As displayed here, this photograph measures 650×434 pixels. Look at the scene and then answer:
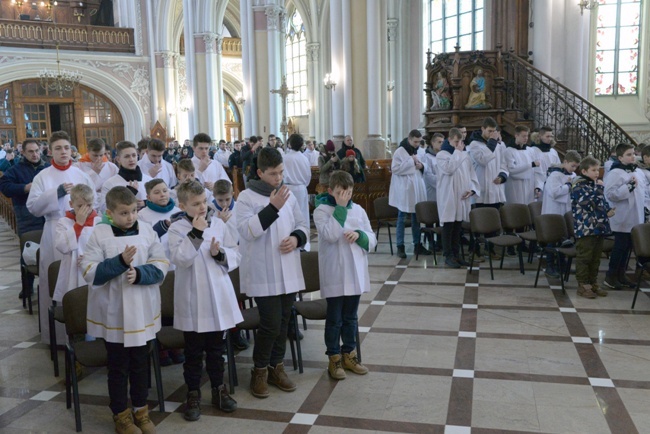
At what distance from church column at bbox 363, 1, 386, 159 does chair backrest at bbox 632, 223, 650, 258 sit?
809 cm

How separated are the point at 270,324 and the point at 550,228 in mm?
4199

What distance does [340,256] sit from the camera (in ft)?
14.0

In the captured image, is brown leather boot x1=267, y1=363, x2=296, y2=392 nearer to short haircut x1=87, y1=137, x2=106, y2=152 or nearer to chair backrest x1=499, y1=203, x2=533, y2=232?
short haircut x1=87, y1=137, x2=106, y2=152

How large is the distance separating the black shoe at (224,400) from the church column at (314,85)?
2465 centimetres

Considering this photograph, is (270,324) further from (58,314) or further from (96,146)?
(96,146)

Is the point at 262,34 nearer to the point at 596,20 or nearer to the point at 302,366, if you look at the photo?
the point at 596,20

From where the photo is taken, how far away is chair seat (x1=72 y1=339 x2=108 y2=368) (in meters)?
3.69

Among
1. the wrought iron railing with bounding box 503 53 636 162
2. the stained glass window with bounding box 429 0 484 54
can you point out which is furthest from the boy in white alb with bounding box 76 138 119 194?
the stained glass window with bounding box 429 0 484 54

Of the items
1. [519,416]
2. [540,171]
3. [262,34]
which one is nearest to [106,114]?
[262,34]

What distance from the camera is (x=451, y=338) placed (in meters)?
5.29

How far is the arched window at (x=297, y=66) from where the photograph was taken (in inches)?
1201

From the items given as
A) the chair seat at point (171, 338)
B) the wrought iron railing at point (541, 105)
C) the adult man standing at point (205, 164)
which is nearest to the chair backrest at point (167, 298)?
the chair seat at point (171, 338)

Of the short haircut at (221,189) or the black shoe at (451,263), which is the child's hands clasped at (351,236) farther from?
the black shoe at (451,263)

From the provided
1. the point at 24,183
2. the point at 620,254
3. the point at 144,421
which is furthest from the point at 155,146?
the point at 620,254
